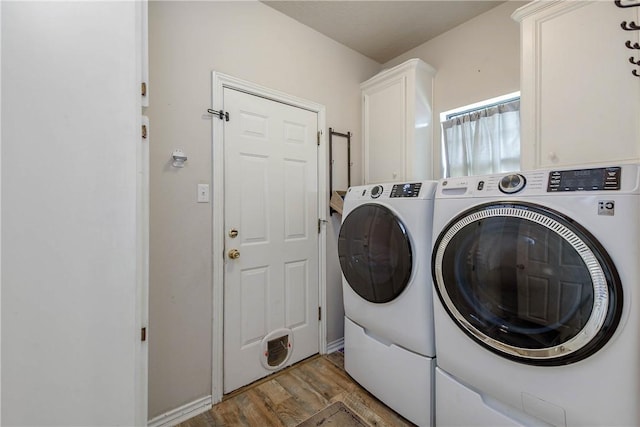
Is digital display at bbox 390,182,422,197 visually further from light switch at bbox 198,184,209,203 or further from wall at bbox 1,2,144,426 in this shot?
wall at bbox 1,2,144,426

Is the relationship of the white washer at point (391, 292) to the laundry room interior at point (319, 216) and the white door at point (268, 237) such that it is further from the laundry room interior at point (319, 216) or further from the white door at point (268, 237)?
the white door at point (268, 237)

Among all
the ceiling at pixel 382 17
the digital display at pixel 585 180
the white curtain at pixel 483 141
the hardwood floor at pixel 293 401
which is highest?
the ceiling at pixel 382 17

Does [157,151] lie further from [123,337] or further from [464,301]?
[464,301]

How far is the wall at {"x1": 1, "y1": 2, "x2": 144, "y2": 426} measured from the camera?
66 cm

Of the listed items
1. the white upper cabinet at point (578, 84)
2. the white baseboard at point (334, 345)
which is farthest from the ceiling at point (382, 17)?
the white baseboard at point (334, 345)

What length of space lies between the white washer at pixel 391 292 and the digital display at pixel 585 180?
0.49 metres

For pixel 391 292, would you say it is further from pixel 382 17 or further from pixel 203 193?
pixel 382 17

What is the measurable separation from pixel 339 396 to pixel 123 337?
1351mm

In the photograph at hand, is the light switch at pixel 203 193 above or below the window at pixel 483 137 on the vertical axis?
below

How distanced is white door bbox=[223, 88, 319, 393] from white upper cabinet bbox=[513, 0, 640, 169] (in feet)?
4.50

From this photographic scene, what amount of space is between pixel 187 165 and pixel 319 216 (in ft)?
3.37

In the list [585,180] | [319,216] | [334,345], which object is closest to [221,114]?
[319,216]

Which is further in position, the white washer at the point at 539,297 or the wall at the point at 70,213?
the white washer at the point at 539,297

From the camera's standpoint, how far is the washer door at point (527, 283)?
0.83 metres
